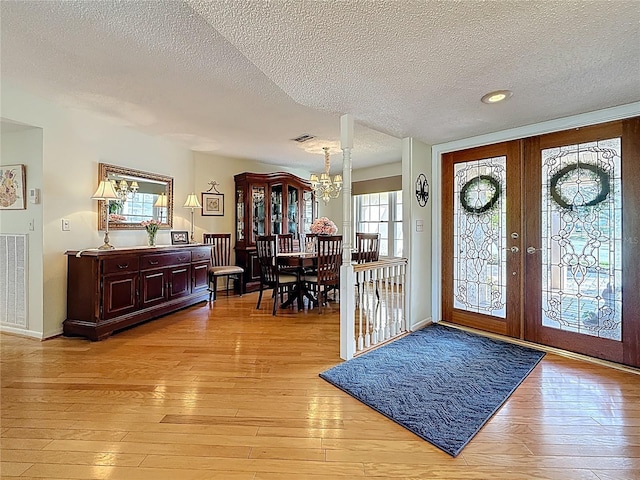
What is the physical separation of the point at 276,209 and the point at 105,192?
297 centimetres

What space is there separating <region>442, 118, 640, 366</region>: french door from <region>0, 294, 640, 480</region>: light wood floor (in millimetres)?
406

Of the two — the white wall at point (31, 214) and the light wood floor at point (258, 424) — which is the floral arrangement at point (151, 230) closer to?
the white wall at point (31, 214)

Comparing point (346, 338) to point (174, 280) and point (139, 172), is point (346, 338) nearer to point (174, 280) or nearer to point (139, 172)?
point (174, 280)

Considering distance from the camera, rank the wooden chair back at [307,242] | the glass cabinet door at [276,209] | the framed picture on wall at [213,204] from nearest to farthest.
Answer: the wooden chair back at [307,242]
the framed picture on wall at [213,204]
the glass cabinet door at [276,209]

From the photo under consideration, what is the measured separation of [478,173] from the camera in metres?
3.46

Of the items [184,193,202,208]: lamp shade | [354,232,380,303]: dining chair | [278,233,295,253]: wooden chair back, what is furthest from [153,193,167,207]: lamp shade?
[354,232,380,303]: dining chair

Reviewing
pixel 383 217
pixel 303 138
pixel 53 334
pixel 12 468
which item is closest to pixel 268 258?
pixel 303 138

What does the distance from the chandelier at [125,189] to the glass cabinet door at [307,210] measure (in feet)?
10.1

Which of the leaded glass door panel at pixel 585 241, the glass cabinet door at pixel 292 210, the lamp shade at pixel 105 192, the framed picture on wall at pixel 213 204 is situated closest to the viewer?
the leaded glass door panel at pixel 585 241

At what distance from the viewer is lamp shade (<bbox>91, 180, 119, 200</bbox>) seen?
3.43 metres

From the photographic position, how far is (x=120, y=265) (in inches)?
134

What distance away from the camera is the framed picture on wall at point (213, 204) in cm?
541

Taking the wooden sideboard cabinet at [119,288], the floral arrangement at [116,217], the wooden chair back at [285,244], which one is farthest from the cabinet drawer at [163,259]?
the wooden chair back at [285,244]

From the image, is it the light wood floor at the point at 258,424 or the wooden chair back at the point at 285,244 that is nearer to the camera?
the light wood floor at the point at 258,424
